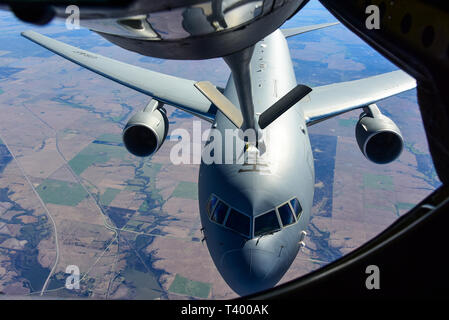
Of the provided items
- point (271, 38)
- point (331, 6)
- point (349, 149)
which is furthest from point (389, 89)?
point (349, 149)

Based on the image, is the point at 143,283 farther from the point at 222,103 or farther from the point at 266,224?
the point at 222,103

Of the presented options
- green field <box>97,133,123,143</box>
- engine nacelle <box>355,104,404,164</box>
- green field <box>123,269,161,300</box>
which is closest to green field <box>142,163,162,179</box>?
green field <box>97,133,123,143</box>

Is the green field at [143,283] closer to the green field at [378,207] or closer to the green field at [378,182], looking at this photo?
the green field at [378,207]

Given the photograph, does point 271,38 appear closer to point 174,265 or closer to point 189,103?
point 189,103

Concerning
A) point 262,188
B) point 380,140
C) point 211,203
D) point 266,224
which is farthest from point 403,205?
point 211,203

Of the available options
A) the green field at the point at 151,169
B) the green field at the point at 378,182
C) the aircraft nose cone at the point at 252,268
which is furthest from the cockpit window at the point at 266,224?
the green field at the point at 378,182

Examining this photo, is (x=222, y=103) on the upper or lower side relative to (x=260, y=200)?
upper

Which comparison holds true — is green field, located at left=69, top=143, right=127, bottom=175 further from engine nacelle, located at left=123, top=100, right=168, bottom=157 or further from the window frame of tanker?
the window frame of tanker
